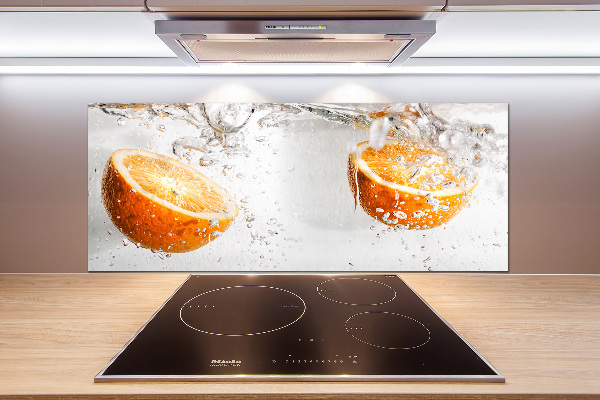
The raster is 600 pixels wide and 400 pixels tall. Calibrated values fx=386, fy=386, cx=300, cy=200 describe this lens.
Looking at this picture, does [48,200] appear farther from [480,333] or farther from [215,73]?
[480,333]

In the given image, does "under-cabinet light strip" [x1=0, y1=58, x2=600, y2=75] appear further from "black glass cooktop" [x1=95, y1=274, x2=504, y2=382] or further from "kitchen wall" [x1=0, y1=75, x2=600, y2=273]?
"black glass cooktop" [x1=95, y1=274, x2=504, y2=382]

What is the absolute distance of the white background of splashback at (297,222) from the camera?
4.84 feet

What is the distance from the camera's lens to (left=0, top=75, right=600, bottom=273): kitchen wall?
4.85 ft

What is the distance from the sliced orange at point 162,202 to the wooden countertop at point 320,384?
156 mm

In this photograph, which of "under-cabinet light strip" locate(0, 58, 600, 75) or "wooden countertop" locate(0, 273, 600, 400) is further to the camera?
"under-cabinet light strip" locate(0, 58, 600, 75)

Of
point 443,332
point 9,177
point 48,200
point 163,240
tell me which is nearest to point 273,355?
point 443,332

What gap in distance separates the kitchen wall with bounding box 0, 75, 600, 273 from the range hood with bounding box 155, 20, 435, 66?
0.36m

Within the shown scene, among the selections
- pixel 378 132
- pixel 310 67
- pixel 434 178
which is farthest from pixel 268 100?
pixel 434 178

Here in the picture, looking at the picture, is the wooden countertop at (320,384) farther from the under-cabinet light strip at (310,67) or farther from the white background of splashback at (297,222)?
the under-cabinet light strip at (310,67)

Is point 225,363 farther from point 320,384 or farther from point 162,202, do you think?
point 162,202

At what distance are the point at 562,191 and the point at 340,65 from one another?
992 millimetres

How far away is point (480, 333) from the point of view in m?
0.92

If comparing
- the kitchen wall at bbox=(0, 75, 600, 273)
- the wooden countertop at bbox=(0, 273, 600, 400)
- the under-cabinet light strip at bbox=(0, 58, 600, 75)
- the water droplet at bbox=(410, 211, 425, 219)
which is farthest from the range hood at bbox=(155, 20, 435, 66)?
the wooden countertop at bbox=(0, 273, 600, 400)

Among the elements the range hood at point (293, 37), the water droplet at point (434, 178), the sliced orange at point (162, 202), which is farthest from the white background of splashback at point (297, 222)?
the range hood at point (293, 37)
